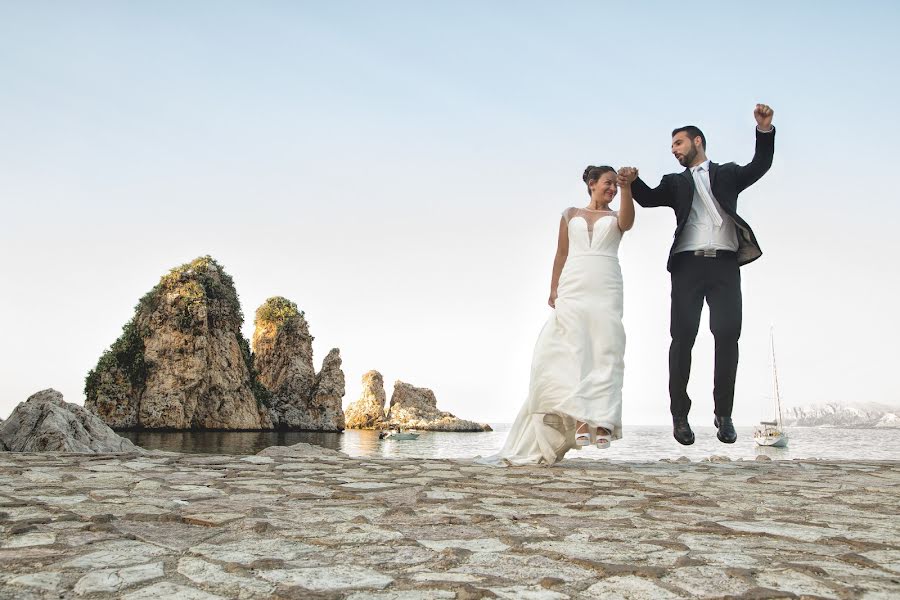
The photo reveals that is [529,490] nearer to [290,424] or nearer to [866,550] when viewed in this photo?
[866,550]

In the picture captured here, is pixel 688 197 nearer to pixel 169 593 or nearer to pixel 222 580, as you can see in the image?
pixel 222 580

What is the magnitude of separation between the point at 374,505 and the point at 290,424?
81605mm

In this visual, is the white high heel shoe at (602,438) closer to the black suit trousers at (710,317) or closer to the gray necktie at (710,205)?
the black suit trousers at (710,317)

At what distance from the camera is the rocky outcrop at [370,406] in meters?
115

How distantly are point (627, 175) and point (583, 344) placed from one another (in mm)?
1620

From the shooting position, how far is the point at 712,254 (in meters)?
6.30

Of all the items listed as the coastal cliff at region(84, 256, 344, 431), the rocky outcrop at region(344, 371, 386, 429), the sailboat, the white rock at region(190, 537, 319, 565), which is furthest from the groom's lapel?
the rocky outcrop at region(344, 371, 386, 429)

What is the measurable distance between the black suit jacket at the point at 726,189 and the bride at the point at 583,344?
0.42 metres

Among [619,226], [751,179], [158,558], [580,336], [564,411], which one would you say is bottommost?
[158,558]

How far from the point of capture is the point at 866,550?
2771 millimetres

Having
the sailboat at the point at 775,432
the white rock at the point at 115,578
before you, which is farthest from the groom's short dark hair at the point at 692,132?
the sailboat at the point at 775,432

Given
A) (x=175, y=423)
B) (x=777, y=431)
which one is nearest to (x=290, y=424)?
(x=175, y=423)

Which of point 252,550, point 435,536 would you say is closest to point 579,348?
point 435,536

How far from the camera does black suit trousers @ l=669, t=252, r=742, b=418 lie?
6312mm
